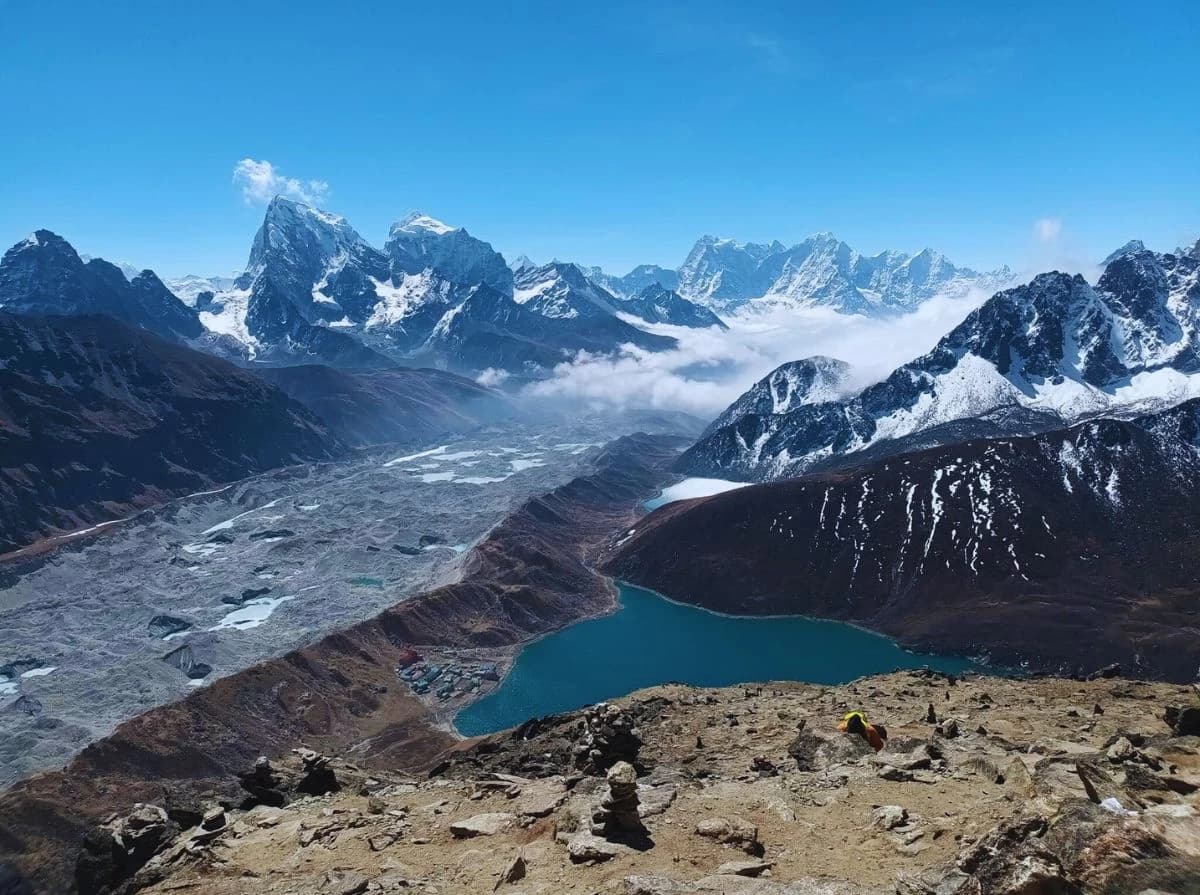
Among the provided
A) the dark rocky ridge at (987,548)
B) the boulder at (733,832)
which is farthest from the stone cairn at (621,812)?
the dark rocky ridge at (987,548)

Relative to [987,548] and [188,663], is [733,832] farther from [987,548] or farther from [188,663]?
[987,548]

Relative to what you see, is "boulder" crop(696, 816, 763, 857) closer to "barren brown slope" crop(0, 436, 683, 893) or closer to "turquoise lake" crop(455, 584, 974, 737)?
"barren brown slope" crop(0, 436, 683, 893)

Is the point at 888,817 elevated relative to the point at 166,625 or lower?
elevated

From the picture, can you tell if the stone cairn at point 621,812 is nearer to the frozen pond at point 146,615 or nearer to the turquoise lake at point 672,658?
the turquoise lake at point 672,658

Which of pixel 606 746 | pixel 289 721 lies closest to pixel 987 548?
pixel 289 721

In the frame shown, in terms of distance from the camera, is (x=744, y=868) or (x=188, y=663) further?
(x=188, y=663)

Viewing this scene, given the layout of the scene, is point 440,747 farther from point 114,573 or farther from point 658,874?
point 114,573
